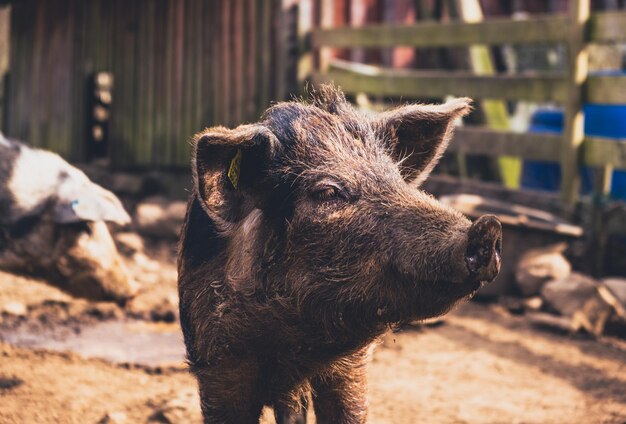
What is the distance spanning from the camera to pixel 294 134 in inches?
114

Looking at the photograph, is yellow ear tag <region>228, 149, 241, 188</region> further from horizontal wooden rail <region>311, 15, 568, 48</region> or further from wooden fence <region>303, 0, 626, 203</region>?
horizontal wooden rail <region>311, 15, 568, 48</region>

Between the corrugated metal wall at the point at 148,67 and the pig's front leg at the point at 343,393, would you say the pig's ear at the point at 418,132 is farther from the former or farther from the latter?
the corrugated metal wall at the point at 148,67

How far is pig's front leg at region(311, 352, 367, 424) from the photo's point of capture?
2.99 meters

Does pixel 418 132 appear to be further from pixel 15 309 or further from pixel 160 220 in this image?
pixel 160 220

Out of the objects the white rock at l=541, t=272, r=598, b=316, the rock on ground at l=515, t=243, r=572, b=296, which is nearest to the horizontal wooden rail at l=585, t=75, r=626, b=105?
the rock on ground at l=515, t=243, r=572, b=296

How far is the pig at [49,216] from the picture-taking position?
4512 mm

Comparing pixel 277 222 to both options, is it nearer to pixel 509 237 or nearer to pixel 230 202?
pixel 230 202

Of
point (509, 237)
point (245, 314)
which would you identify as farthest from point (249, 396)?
point (509, 237)

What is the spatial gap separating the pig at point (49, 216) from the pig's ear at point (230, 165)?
5.79 ft

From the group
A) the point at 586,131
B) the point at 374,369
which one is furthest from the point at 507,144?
the point at 374,369

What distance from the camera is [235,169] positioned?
9.26 ft

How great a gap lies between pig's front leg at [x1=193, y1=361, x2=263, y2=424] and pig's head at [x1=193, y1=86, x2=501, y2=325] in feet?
0.97

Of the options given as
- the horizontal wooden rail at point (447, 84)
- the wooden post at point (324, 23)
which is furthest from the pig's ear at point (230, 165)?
the wooden post at point (324, 23)

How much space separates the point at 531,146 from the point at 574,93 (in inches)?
21.9
